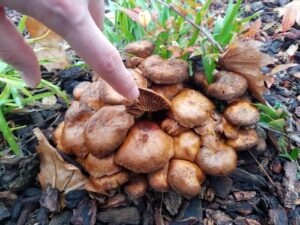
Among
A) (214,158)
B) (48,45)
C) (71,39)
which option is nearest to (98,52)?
(71,39)

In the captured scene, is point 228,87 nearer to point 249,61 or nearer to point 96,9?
point 249,61

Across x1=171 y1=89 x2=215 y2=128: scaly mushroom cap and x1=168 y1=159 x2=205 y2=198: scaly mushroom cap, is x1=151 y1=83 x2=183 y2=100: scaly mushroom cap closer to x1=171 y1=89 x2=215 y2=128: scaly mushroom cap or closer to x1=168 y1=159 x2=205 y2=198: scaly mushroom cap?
x1=171 y1=89 x2=215 y2=128: scaly mushroom cap

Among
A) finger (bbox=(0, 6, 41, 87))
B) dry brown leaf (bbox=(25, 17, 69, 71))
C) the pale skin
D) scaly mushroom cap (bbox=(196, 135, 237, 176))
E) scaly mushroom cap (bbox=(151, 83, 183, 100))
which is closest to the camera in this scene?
the pale skin

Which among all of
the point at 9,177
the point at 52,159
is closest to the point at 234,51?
the point at 52,159

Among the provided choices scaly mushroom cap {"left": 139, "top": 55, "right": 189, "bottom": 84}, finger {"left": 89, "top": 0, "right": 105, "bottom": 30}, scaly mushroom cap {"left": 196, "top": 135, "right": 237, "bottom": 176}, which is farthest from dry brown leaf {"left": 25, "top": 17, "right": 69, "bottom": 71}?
scaly mushroom cap {"left": 196, "top": 135, "right": 237, "bottom": 176}

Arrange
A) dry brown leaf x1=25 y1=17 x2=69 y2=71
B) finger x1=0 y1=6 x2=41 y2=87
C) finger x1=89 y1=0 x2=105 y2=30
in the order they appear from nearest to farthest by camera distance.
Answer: finger x1=0 y1=6 x2=41 y2=87, finger x1=89 y1=0 x2=105 y2=30, dry brown leaf x1=25 y1=17 x2=69 y2=71
